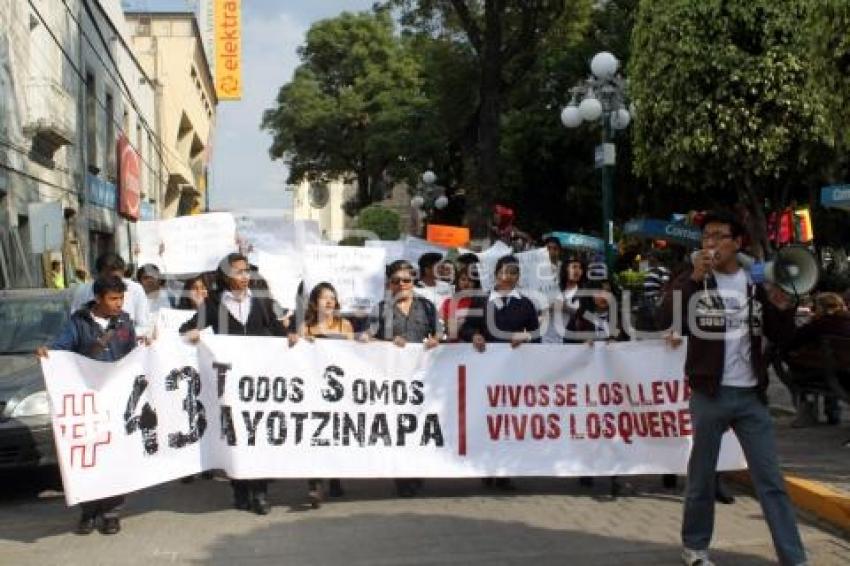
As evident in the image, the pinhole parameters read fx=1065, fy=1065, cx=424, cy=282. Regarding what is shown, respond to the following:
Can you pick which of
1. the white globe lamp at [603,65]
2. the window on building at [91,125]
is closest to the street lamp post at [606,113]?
the white globe lamp at [603,65]

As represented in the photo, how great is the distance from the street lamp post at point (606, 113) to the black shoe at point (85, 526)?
9966 millimetres

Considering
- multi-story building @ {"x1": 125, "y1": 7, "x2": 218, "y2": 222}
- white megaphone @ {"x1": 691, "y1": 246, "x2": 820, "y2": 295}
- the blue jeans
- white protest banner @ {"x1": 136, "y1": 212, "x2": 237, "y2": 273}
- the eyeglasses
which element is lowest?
the blue jeans

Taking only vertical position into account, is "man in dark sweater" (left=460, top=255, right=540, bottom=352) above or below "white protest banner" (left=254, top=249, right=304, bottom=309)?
below

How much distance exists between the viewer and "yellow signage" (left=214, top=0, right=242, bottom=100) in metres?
56.8

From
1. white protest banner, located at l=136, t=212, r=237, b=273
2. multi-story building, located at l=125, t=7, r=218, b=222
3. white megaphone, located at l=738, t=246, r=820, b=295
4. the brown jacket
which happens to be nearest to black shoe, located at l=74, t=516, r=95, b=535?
the brown jacket

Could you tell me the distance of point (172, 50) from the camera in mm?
47219

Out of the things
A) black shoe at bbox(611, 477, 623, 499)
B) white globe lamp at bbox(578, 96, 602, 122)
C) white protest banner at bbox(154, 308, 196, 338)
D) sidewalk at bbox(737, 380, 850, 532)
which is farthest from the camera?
white globe lamp at bbox(578, 96, 602, 122)

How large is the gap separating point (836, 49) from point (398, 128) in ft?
142

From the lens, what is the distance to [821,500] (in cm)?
667

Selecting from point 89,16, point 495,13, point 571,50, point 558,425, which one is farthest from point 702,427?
point 571,50

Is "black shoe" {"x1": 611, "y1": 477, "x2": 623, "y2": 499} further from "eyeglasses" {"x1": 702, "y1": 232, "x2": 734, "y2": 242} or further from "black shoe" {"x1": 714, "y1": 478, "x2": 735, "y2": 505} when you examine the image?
"eyeglasses" {"x1": 702, "y1": 232, "x2": 734, "y2": 242}

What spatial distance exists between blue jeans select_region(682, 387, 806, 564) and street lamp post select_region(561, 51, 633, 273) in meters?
10.0

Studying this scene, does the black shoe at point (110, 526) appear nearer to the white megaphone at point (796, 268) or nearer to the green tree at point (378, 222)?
the white megaphone at point (796, 268)

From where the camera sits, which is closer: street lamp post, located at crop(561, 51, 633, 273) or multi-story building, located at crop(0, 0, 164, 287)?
street lamp post, located at crop(561, 51, 633, 273)
